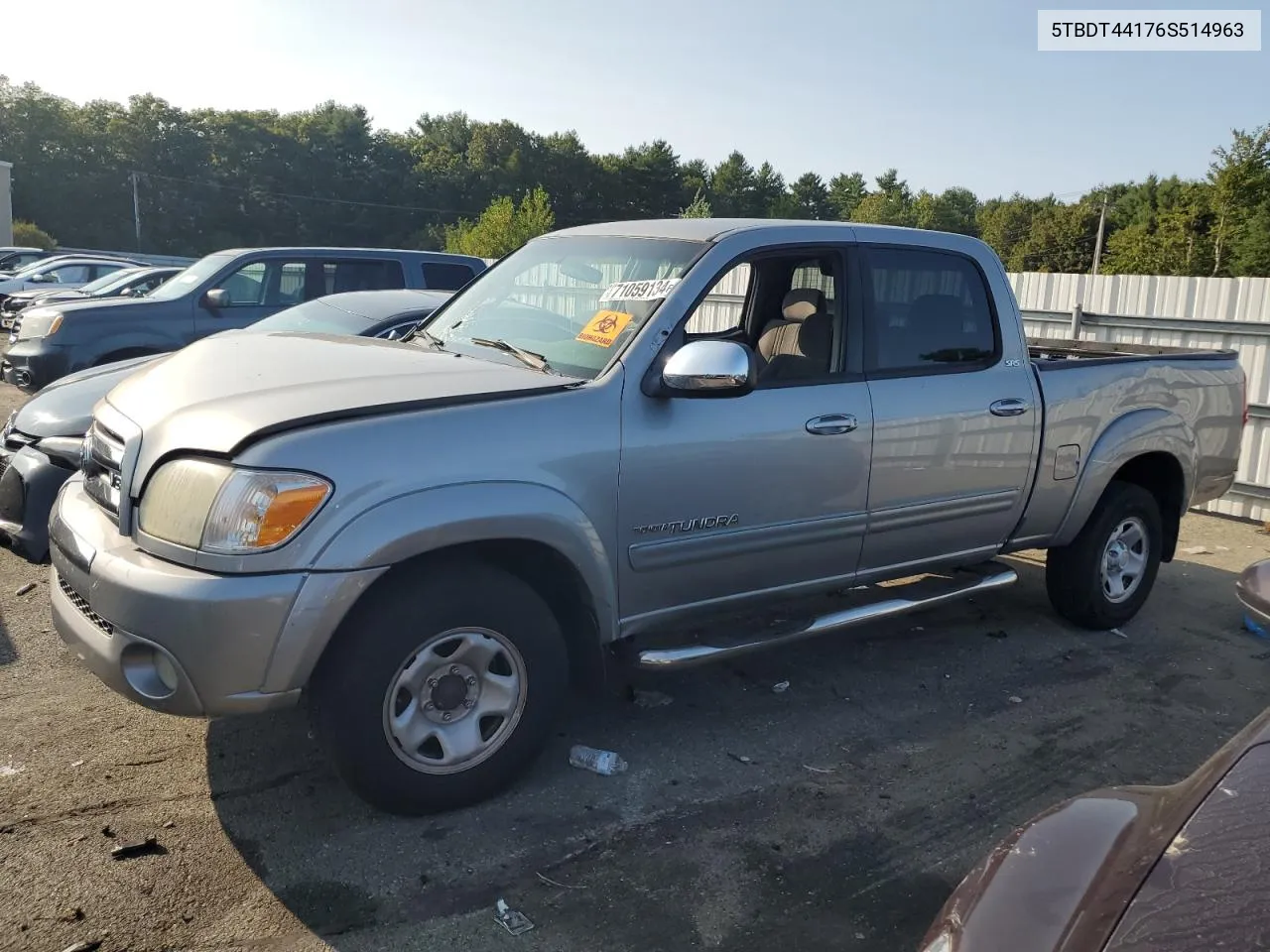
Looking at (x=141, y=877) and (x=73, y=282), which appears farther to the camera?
(x=73, y=282)

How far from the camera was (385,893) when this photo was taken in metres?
2.91

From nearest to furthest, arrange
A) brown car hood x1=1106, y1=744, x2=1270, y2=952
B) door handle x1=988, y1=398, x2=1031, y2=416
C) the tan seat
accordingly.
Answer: brown car hood x1=1106, y1=744, x2=1270, y2=952
the tan seat
door handle x1=988, y1=398, x2=1031, y2=416

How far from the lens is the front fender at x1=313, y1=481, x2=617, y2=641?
289 centimetres

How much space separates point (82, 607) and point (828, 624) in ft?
8.90

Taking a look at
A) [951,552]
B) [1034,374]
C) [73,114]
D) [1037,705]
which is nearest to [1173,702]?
[1037,705]

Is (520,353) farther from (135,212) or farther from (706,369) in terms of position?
(135,212)

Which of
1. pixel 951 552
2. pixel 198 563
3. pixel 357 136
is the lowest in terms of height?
pixel 951 552

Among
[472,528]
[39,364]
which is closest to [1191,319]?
[472,528]

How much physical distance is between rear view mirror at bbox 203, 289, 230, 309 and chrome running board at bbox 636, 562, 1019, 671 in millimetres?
6961

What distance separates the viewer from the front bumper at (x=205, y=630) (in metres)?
2.77

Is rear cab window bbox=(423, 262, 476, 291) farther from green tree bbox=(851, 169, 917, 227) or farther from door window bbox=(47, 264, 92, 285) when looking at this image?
green tree bbox=(851, 169, 917, 227)

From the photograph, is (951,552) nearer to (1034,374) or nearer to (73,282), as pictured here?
(1034,374)

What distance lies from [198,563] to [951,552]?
10.8 feet

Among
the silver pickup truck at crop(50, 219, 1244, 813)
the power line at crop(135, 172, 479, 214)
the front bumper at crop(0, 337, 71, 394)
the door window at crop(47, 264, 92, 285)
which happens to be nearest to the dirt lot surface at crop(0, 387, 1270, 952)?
the silver pickup truck at crop(50, 219, 1244, 813)
